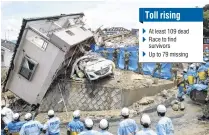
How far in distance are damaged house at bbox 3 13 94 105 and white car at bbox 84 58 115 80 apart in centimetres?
81

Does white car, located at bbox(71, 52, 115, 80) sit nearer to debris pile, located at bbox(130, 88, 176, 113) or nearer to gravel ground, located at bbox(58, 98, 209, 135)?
debris pile, located at bbox(130, 88, 176, 113)

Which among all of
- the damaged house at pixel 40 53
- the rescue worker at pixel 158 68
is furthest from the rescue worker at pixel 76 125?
the rescue worker at pixel 158 68

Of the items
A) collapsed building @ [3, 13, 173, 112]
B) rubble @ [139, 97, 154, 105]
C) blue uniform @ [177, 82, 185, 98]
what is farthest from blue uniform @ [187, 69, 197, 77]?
rubble @ [139, 97, 154, 105]

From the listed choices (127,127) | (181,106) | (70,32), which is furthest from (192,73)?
(127,127)

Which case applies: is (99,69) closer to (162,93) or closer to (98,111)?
(98,111)

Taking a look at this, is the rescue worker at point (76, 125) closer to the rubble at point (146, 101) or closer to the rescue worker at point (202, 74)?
the rubble at point (146, 101)

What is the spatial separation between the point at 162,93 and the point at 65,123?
13.8 ft

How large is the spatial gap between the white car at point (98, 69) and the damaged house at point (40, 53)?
81 centimetres

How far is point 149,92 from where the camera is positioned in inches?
635

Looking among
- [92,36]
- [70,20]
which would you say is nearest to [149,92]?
[92,36]

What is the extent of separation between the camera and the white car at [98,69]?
1576 centimetres

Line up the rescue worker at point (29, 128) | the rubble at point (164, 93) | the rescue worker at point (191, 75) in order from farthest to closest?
1. the rubble at point (164, 93)
2. the rescue worker at point (191, 75)
3. the rescue worker at point (29, 128)

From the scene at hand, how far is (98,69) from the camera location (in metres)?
15.9

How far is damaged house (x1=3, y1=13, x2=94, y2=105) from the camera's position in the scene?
601 inches
